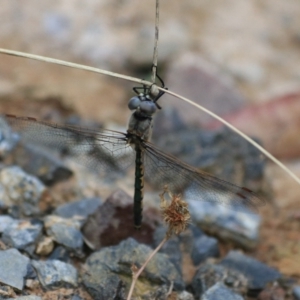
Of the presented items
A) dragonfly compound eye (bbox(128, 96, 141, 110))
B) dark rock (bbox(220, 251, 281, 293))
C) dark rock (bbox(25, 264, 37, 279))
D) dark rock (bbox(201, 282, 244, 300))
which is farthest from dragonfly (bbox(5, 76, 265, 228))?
dark rock (bbox(25, 264, 37, 279))

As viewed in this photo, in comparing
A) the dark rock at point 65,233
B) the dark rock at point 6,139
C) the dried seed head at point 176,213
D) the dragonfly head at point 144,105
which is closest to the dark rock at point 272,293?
the dried seed head at point 176,213

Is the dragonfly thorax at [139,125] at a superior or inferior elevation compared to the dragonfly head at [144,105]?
inferior

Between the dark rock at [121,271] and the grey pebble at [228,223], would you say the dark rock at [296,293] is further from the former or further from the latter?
the dark rock at [121,271]

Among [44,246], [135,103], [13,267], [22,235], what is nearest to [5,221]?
[22,235]

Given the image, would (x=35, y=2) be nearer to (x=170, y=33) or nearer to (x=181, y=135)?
(x=170, y=33)

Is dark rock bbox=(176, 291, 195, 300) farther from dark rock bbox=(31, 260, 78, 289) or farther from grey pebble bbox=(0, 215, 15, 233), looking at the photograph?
grey pebble bbox=(0, 215, 15, 233)

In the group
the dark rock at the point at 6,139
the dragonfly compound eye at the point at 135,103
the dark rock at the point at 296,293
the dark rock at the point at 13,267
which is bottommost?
the dark rock at the point at 13,267

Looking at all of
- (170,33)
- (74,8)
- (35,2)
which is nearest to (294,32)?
(170,33)
